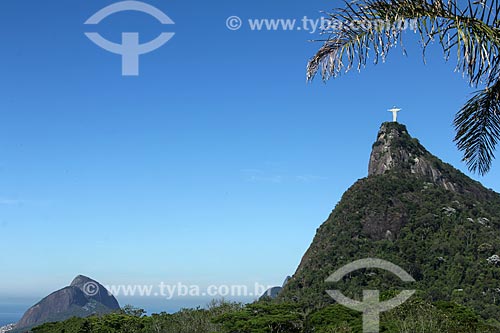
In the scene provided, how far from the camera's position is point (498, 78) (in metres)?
7.66

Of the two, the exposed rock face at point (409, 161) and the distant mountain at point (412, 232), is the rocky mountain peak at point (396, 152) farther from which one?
the distant mountain at point (412, 232)

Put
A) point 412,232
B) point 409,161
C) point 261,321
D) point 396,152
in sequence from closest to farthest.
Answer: point 261,321 < point 412,232 < point 409,161 < point 396,152

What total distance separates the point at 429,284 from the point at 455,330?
73.7 meters

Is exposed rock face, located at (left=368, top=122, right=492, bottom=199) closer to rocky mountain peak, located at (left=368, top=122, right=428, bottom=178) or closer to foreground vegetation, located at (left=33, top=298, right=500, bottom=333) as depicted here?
rocky mountain peak, located at (left=368, top=122, right=428, bottom=178)

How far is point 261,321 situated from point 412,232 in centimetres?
8287

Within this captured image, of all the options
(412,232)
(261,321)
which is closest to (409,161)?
(412,232)

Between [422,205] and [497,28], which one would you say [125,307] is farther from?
[422,205]

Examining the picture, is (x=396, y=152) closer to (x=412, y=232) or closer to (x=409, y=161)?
(x=409, y=161)

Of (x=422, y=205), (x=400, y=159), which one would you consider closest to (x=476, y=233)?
(x=422, y=205)

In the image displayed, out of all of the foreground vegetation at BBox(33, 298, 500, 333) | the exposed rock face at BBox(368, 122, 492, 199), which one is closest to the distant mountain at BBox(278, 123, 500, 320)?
the exposed rock face at BBox(368, 122, 492, 199)

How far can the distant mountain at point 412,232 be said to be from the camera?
10175 cm

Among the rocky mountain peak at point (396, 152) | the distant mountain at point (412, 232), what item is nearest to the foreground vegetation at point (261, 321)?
the distant mountain at point (412, 232)

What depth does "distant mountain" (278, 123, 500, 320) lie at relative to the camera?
102m

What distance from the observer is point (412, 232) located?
401 feet
